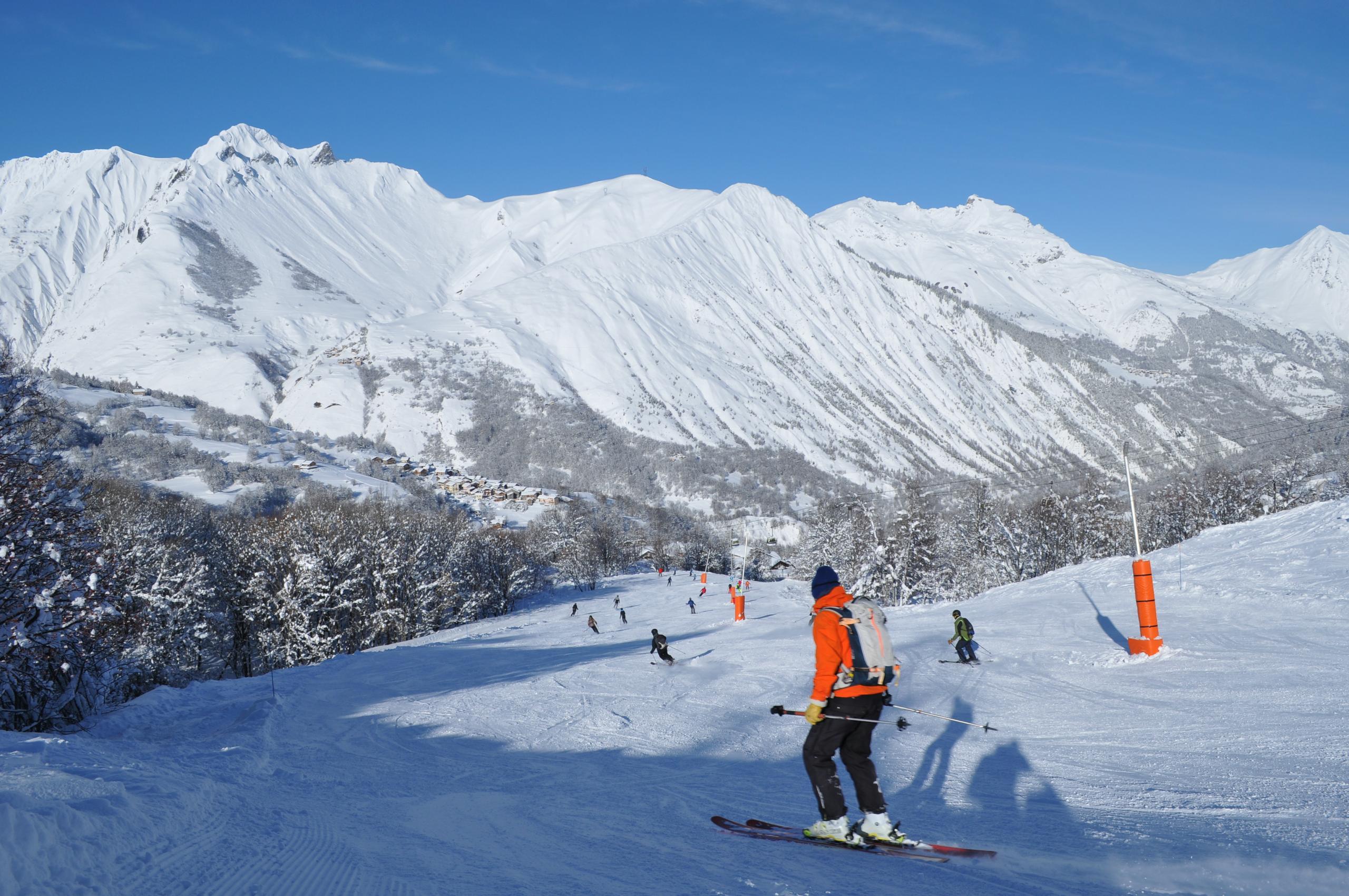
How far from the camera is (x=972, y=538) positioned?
72.3 meters

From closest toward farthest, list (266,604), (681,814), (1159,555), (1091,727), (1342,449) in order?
1. (681,814)
2. (1091,727)
3. (1159,555)
4. (266,604)
5. (1342,449)

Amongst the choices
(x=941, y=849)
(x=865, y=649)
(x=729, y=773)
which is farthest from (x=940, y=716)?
(x=729, y=773)

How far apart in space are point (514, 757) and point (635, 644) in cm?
1921

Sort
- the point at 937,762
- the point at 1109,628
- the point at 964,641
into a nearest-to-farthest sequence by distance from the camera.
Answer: the point at 937,762 → the point at 964,641 → the point at 1109,628

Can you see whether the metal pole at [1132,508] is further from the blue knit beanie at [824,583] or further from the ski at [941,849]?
the blue knit beanie at [824,583]

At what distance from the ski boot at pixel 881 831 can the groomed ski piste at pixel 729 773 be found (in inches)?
8.9

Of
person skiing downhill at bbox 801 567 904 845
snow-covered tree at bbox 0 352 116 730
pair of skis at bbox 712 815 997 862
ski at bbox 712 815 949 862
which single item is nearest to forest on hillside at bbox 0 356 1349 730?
snow-covered tree at bbox 0 352 116 730

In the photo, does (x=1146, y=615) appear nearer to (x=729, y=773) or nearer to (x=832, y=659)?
(x=729, y=773)

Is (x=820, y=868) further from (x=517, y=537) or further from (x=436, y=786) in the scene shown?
(x=517, y=537)

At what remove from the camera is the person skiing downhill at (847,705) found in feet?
23.3

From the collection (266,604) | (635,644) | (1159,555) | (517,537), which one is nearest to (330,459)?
(517,537)

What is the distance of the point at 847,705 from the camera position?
714 centimetres

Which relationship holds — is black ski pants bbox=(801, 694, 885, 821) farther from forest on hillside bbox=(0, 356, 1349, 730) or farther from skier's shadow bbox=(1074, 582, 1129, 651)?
forest on hillside bbox=(0, 356, 1349, 730)

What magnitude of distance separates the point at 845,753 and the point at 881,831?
698mm
